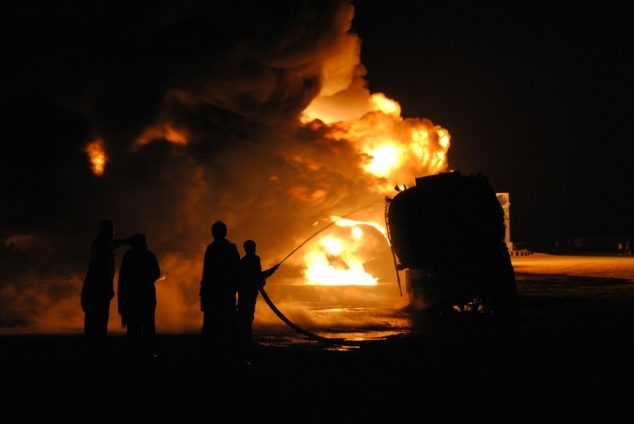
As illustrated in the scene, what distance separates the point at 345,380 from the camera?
19.5 ft

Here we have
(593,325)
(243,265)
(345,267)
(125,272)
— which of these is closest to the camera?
(125,272)

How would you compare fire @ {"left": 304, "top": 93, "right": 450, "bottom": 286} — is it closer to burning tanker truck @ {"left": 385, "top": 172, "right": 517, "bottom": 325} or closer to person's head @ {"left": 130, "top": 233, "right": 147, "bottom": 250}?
burning tanker truck @ {"left": 385, "top": 172, "right": 517, "bottom": 325}

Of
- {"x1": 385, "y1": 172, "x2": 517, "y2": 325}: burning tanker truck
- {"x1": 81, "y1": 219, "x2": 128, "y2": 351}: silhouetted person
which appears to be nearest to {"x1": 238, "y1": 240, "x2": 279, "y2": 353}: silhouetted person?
{"x1": 81, "y1": 219, "x2": 128, "y2": 351}: silhouetted person

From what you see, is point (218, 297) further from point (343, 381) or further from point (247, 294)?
point (343, 381)

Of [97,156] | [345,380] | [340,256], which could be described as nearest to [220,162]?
[97,156]

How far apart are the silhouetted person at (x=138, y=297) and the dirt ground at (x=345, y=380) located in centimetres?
28

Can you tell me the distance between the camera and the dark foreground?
15.4ft

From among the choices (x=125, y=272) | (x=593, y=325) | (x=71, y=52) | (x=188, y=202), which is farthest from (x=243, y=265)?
(x=71, y=52)

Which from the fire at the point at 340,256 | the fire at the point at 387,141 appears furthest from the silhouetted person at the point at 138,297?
the fire at the point at 340,256

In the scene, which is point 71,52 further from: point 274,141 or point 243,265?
point 243,265

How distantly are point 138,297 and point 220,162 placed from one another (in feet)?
33.0

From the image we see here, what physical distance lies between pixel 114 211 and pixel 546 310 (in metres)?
10.8

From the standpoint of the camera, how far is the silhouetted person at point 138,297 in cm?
698

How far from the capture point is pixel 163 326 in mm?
11297
